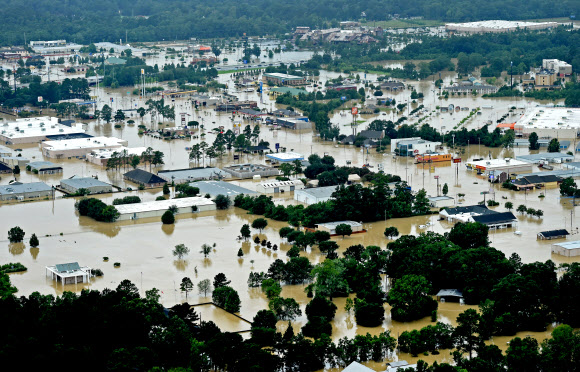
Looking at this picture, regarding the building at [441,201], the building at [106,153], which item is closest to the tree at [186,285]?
the building at [441,201]

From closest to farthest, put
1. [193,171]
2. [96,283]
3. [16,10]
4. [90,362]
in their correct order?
[90,362], [96,283], [193,171], [16,10]

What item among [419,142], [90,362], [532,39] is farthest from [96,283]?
[532,39]

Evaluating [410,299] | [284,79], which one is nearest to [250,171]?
[410,299]

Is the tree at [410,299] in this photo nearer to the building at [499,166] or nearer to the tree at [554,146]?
the building at [499,166]

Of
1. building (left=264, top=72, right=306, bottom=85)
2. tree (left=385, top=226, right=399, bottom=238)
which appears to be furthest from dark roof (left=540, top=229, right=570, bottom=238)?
building (left=264, top=72, right=306, bottom=85)

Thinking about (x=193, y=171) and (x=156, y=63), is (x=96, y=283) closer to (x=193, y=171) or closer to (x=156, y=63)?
(x=193, y=171)

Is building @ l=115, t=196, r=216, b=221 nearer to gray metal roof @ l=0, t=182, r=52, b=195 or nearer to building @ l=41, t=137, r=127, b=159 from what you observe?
gray metal roof @ l=0, t=182, r=52, b=195
